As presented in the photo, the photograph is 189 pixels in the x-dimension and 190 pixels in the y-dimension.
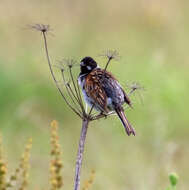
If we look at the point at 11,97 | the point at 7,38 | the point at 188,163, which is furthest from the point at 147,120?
the point at 7,38

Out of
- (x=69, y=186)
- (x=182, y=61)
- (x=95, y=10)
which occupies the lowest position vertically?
(x=69, y=186)

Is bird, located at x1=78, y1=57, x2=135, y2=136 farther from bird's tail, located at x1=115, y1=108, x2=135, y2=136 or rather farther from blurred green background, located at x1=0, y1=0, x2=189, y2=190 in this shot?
blurred green background, located at x1=0, y1=0, x2=189, y2=190

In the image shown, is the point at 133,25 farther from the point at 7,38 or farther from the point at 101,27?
the point at 7,38

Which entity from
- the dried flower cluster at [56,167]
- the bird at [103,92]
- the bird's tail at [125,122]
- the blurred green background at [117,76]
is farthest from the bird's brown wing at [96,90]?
the dried flower cluster at [56,167]

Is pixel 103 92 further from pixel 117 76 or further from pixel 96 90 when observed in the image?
pixel 117 76

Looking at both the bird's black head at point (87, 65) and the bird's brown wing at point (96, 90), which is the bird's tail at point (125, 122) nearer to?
the bird's brown wing at point (96, 90)

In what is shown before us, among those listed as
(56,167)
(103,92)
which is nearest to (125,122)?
(103,92)
